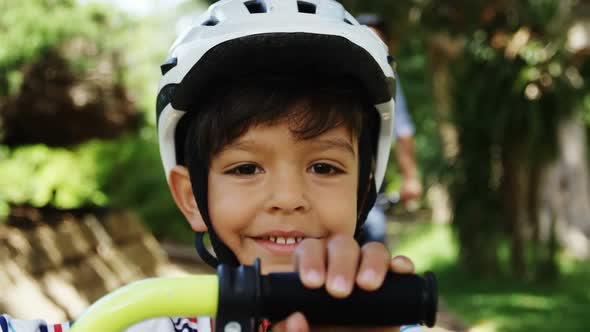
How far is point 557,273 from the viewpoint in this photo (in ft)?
31.1

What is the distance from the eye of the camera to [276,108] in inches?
76.4

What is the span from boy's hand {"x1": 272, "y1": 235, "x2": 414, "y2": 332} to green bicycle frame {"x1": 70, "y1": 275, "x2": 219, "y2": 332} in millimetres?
118

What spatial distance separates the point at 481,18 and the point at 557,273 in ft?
13.1

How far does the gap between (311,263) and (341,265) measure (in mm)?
42

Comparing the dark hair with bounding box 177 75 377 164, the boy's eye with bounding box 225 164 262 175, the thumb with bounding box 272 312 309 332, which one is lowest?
the thumb with bounding box 272 312 309 332

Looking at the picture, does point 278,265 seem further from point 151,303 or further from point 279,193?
point 151,303

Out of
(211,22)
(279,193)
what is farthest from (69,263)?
(279,193)

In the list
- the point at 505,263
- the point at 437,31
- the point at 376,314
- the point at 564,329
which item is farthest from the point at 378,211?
the point at 505,263

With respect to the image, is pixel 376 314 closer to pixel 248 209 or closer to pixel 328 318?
pixel 328 318

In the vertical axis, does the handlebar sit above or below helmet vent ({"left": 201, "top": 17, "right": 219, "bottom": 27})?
below

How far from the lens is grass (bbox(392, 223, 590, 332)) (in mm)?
7570

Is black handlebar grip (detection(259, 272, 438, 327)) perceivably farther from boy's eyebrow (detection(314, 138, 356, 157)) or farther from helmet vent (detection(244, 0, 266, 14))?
helmet vent (detection(244, 0, 266, 14))

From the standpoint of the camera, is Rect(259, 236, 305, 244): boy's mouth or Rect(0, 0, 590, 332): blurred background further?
Rect(0, 0, 590, 332): blurred background

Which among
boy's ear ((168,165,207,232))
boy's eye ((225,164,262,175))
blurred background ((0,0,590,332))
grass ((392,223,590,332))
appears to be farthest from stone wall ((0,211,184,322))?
boy's eye ((225,164,262,175))
